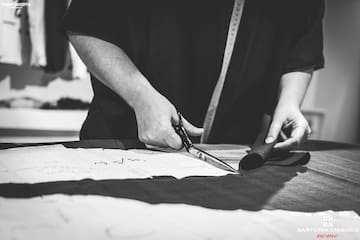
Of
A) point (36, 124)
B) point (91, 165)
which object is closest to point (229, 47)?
point (91, 165)

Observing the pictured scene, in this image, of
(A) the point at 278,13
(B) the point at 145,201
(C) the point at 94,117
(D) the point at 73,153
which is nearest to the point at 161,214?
(B) the point at 145,201

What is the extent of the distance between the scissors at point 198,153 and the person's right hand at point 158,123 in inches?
0.5

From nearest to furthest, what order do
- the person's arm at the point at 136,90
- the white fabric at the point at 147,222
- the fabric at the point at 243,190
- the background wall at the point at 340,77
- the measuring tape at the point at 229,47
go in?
the white fabric at the point at 147,222 < the fabric at the point at 243,190 < the person's arm at the point at 136,90 < the measuring tape at the point at 229,47 < the background wall at the point at 340,77

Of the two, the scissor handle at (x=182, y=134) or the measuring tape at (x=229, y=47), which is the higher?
the measuring tape at (x=229, y=47)

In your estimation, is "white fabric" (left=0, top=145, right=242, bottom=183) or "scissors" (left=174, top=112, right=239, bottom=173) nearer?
"white fabric" (left=0, top=145, right=242, bottom=183)

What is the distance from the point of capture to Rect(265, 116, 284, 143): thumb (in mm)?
761

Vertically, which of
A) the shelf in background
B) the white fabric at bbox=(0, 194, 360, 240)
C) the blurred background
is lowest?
the shelf in background

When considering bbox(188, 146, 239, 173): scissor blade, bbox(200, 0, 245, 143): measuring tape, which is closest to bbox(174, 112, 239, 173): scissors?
bbox(188, 146, 239, 173): scissor blade

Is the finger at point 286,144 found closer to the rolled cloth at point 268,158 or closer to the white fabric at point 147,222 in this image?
the rolled cloth at point 268,158

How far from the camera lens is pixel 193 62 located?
0.97 m

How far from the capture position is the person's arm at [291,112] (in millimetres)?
793

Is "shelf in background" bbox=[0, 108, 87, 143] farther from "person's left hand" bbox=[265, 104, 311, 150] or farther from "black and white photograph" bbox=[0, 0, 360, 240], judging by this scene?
"person's left hand" bbox=[265, 104, 311, 150]

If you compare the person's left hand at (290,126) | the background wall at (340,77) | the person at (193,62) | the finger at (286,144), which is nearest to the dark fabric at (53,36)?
the person at (193,62)

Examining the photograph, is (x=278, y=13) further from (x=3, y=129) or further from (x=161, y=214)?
(x=3, y=129)
